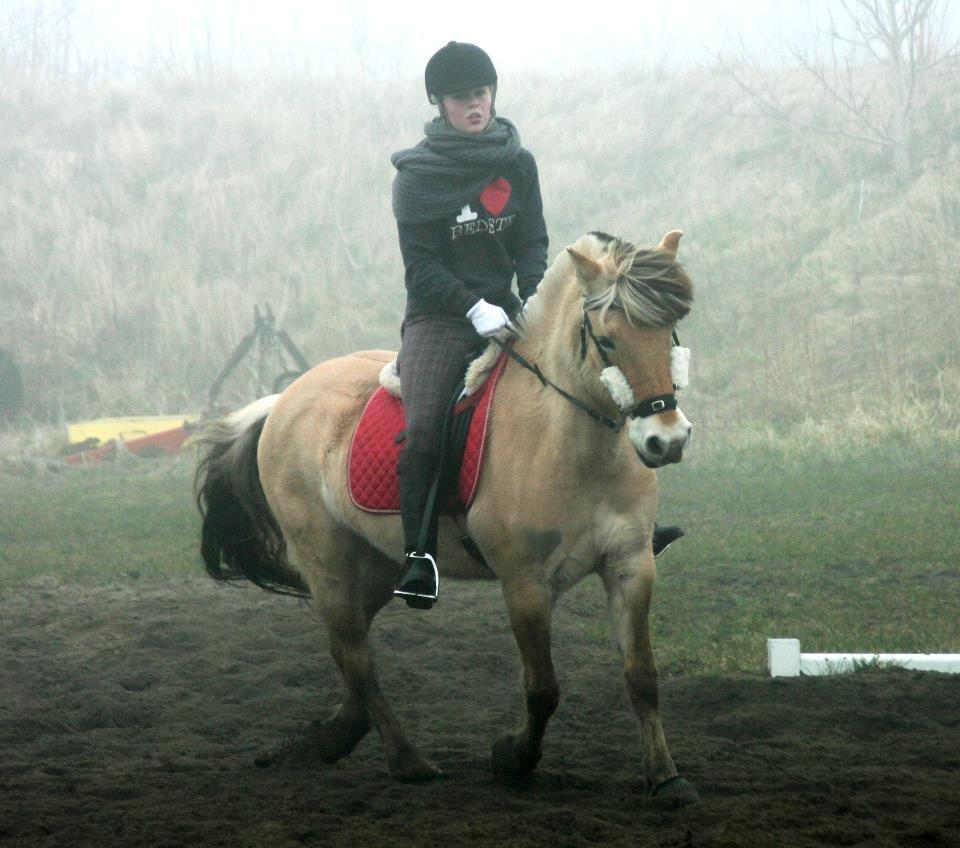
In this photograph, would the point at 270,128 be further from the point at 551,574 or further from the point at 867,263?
the point at 551,574

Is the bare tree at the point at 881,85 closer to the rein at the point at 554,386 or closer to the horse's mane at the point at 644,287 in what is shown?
the rein at the point at 554,386

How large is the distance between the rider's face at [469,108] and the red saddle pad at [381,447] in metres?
1.00

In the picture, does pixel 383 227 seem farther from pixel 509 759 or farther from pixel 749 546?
pixel 509 759

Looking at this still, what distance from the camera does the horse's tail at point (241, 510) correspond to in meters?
7.03

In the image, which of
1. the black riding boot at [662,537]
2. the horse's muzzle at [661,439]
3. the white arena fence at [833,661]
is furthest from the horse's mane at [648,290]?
the white arena fence at [833,661]

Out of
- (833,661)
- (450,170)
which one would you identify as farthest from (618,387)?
(833,661)

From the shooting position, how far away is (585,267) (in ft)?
15.7

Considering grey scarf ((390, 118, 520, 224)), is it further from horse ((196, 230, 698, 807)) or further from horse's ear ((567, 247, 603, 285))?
horse's ear ((567, 247, 603, 285))

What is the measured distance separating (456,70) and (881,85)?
2490cm

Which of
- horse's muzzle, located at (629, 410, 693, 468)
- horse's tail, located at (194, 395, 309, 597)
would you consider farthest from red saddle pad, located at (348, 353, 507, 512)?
horse's tail, located at (194, 395, 309, 597)

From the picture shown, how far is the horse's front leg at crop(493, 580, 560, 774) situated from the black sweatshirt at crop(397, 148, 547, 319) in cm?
125

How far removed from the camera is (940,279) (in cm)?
1936

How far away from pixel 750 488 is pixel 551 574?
9.77 m

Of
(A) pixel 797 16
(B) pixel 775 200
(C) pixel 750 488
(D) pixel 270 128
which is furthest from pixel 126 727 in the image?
(A) pixel 797 16
